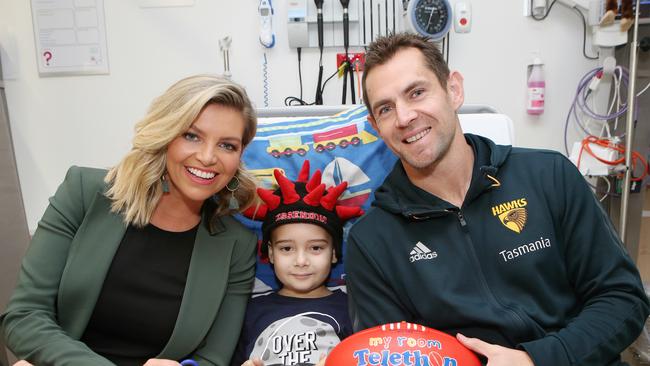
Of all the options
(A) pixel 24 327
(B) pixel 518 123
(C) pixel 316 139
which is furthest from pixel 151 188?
(B) pixel 518 123

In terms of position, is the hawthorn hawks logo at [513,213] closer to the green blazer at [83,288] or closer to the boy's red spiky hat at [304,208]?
A: the boy's red spiky hat at [304,208]

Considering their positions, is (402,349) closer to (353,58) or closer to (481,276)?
(481,276)

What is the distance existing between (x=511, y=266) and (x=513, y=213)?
5.7 inches

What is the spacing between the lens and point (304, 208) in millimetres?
1608

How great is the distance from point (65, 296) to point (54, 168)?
1671 millimetres

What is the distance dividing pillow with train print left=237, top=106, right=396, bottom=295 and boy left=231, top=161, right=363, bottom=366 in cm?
10

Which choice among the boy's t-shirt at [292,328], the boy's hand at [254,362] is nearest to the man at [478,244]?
the boy's t-shirt at [292,328]

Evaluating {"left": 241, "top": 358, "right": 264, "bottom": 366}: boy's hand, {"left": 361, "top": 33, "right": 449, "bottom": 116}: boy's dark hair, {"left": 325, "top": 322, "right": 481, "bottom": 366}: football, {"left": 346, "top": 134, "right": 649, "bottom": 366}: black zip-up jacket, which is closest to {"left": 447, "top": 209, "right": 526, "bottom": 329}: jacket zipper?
{"left": 346, "top": 134, "right": 649, "bottom": 366}: black zip-up jacket

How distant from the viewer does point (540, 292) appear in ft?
4.28

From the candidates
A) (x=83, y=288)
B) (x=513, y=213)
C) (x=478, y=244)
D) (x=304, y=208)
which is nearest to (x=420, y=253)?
(x=478, y=244)

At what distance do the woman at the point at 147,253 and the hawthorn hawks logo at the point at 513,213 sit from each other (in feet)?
2.60

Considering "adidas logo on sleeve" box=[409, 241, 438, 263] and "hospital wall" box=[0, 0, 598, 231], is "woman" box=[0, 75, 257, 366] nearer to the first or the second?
"adidas logo on sleeve" box=[409, 241, 438, 263]

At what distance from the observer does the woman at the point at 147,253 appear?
4.58 ft

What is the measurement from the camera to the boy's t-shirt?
1.44 metres
